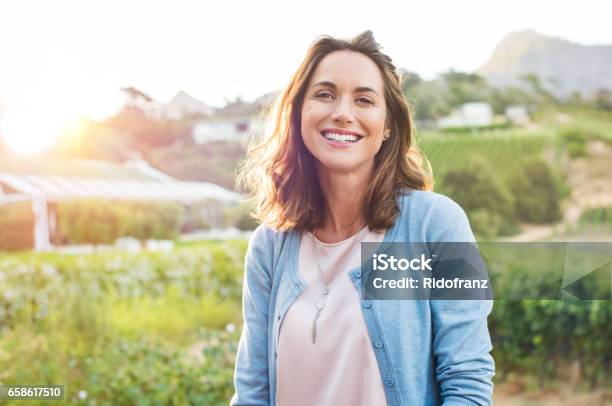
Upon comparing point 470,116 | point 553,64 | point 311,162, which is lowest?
point 311,162

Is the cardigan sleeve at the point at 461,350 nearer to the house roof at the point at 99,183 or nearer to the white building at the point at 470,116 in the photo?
the house roof at the point at 99,183

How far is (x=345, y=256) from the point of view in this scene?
1.38 meters

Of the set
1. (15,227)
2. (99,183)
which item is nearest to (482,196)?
(99,183)

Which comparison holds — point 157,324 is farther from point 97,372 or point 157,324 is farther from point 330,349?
point 330,349

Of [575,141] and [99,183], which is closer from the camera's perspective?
[99,183]

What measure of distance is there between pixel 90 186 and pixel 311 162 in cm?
396

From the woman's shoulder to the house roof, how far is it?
3.56 metres

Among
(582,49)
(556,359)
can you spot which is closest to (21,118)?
(556,359)

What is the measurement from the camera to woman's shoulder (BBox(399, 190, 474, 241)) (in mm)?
1268

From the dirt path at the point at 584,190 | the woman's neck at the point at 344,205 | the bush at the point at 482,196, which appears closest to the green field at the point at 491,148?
the bush at the point at 482,196

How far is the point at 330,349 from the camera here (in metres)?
1.30

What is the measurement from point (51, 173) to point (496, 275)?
3.33 metres

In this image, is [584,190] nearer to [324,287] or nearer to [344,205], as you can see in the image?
[344,205]

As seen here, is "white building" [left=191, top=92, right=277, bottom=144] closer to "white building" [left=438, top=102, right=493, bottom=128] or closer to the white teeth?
"white building" [left=438, top=102, right=493, bottom=128]
